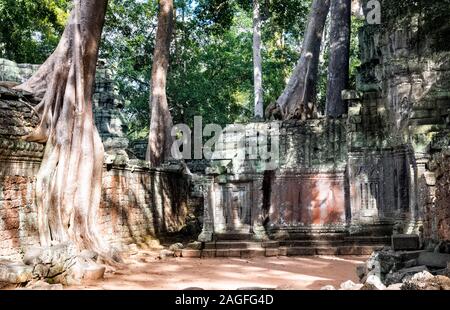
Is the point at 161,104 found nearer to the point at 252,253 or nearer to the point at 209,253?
the point at 209,253

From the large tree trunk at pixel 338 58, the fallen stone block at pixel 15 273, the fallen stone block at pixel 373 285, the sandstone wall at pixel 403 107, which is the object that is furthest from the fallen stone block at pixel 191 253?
the large tree trunk at pixel 338 58

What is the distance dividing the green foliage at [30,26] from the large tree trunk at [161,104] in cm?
380

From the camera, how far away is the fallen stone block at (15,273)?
6070 millimetres

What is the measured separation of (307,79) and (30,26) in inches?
393

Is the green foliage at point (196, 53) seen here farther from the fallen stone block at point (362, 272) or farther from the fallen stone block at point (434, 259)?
the fallen stone block at point (434, 259)

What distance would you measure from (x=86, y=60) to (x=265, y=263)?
16.0ft

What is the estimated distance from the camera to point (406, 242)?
6969mm

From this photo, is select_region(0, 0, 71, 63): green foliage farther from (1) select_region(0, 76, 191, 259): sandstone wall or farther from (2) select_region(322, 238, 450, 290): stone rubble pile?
(2) select_region(322, 238, 450, 290): stone rubble pile

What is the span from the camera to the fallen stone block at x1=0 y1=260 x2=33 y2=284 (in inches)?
239

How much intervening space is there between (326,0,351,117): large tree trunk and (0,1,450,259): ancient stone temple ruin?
1909mm

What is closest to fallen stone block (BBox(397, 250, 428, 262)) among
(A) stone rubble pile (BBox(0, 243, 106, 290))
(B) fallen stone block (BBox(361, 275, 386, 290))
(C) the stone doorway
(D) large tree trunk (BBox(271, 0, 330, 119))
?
(B) fallen stone block (BBox(361, 275, 386, 290))

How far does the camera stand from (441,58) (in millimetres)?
9898
